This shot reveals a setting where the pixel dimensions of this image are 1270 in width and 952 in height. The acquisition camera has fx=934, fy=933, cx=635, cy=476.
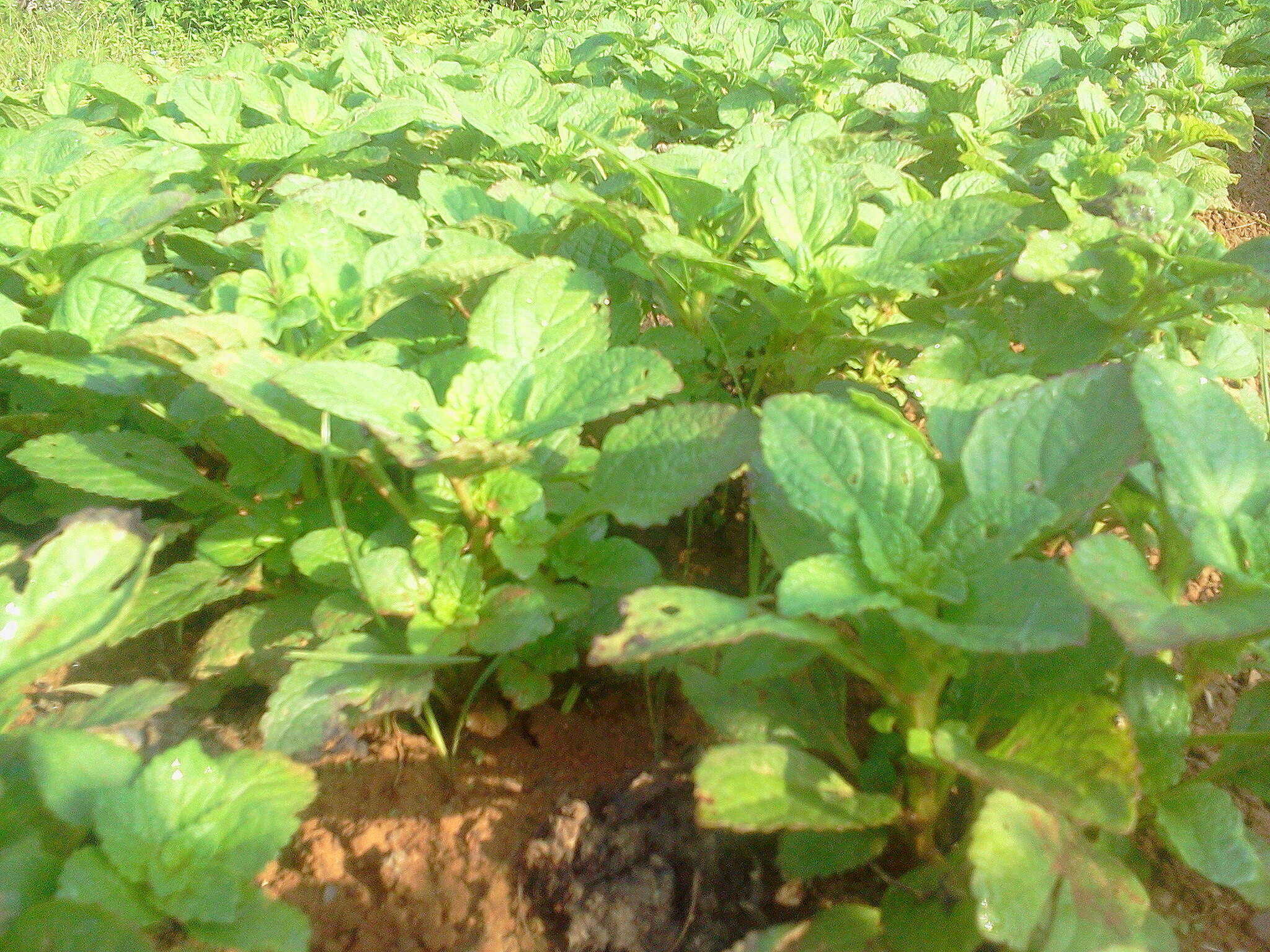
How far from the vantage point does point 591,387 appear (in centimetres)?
133

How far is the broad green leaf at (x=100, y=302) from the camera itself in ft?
5.47

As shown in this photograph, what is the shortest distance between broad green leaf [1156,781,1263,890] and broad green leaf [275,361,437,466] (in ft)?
3.26

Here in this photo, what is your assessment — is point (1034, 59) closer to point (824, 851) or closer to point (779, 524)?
point (779, 524)

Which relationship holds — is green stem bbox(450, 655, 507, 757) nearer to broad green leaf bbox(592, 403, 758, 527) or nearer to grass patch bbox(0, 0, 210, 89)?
broad green leaf bbox(592, 403, 758, 527)

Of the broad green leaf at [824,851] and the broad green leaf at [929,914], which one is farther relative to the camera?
the broad green leaf at [824,851]

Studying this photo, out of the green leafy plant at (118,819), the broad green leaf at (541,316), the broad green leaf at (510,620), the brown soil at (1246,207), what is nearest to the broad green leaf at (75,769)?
the green leafy plant at (118,819)

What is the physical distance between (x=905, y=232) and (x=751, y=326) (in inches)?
14.3

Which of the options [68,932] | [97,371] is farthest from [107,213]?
[68,932]

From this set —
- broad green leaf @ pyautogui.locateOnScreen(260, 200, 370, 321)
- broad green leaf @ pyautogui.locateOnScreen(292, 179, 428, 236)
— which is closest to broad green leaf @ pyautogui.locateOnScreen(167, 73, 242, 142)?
broad green leaf @ pyautogui.locateOnScreen(292, 179, 428, 236)

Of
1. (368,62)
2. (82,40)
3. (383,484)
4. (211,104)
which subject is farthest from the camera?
(82,40)

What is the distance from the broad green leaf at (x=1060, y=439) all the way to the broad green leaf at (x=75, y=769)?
1.06m

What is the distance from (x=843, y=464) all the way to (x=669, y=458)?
26 cm

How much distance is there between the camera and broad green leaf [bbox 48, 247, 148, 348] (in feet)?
5.47

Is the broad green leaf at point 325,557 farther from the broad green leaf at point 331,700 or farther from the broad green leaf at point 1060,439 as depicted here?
the broad green leaf at point 1060,439
